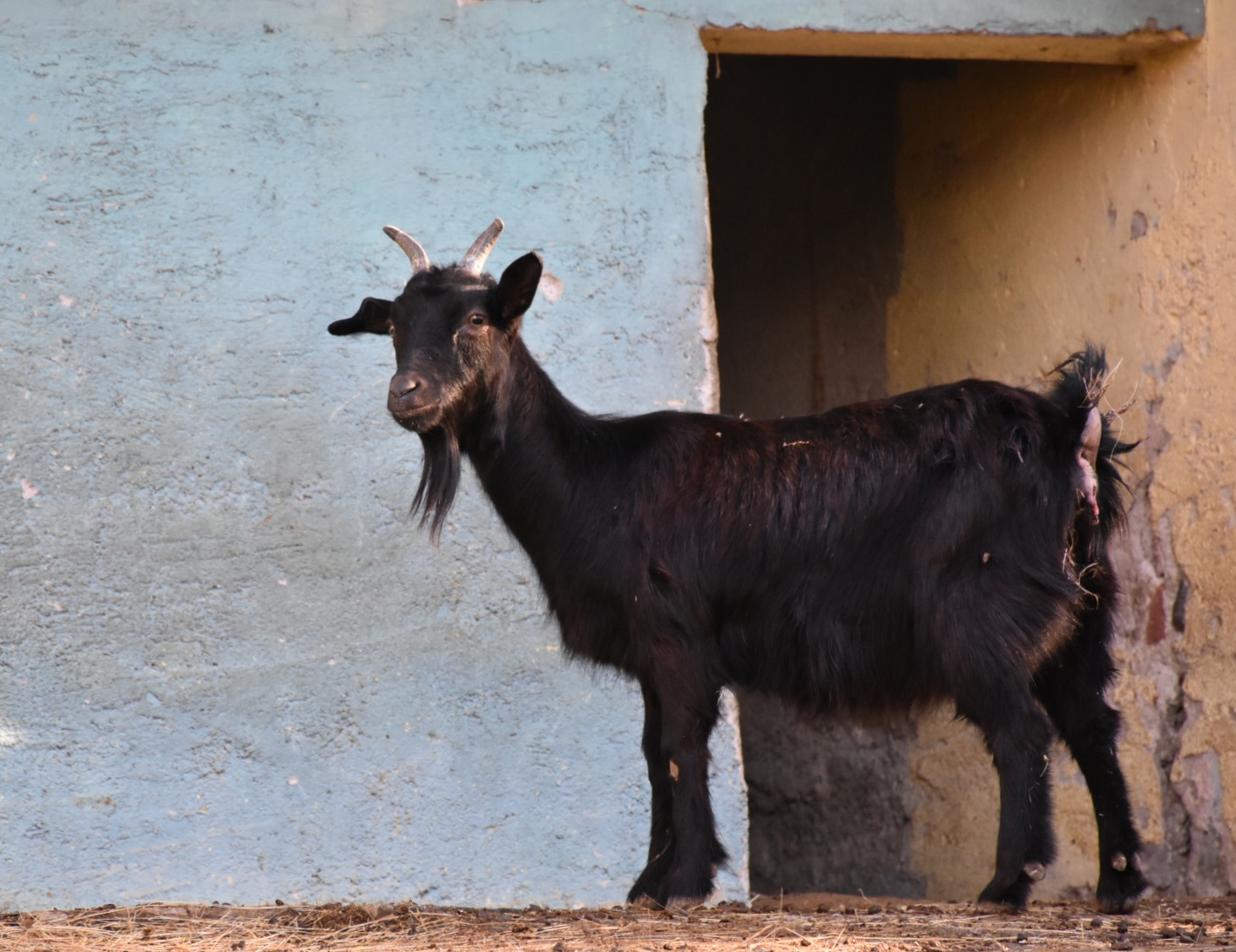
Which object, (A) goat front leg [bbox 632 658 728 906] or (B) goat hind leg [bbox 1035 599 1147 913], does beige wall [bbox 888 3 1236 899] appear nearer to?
(B) goat hind leg [bbox 1035 599 1147 913]

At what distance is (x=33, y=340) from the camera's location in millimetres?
4883

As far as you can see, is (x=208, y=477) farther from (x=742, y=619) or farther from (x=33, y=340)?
(x=742, y=619)

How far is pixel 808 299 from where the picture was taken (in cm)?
756

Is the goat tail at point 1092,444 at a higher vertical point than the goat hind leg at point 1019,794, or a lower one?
higher

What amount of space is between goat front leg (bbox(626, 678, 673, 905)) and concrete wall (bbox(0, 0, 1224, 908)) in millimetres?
481

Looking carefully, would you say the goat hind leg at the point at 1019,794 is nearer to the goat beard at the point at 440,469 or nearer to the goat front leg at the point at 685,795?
the goat front leg at the point at 685,795

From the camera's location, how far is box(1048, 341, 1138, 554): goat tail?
409cm

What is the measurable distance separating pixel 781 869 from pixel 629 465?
141 inches

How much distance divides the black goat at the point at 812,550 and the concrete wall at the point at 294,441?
0.66 m

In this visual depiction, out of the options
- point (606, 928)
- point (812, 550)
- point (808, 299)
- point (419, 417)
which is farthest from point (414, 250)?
point (808, 299)

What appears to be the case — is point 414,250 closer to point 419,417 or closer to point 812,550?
point 419,417

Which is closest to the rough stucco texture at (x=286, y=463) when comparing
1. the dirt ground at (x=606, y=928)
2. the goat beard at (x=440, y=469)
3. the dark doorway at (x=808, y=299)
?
the dirt ground at (x=606, y=928)

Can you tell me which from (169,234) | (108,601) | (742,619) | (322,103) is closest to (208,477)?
(108,601)

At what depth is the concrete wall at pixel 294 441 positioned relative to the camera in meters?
4.80
